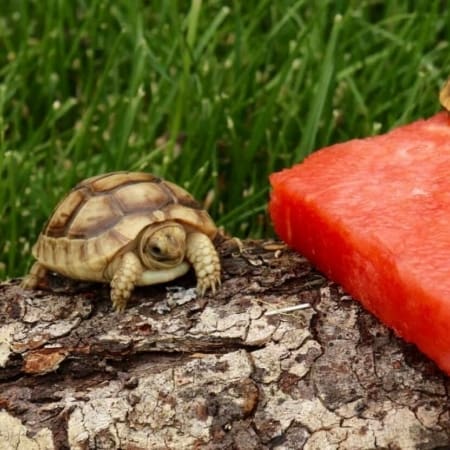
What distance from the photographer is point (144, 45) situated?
4148 millimetres

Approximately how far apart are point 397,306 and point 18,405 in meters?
0.97

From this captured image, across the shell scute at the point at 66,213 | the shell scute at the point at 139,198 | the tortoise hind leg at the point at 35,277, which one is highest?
the shell scute at the point at 139,198

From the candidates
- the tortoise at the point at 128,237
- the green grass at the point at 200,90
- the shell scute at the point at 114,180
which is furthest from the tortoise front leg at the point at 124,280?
the green grass at the point at 200,90

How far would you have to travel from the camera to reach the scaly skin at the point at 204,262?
106 inches

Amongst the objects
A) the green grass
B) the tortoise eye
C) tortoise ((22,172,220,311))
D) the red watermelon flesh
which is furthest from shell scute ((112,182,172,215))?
the green grass

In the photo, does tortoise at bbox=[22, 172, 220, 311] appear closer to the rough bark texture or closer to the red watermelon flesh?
the rough bark texture

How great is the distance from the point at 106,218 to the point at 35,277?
12.2 inches

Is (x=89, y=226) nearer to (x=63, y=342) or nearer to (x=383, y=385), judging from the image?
(x=63, y=342)

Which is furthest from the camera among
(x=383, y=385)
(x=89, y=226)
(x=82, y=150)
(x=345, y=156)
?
(x=82, y=150)

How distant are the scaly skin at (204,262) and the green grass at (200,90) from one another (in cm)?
92

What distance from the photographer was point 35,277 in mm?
2852

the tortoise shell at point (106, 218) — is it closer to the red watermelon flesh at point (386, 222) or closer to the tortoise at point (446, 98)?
the red watermelon flesh at point (386, 222)

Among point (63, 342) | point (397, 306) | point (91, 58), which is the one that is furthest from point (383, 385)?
point (91, 58)

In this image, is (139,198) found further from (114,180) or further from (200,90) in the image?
(200,90)
